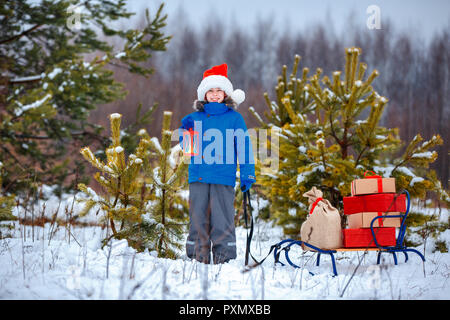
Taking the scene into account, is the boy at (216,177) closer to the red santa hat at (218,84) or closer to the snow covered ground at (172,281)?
the red santa hat at (218,84)

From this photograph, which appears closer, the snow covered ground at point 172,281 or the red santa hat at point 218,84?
the snow covered ground at point 172,281

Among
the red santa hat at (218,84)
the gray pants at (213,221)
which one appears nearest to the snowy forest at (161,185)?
the gray pants at (213,221)

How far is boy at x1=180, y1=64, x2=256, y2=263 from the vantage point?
3523mm

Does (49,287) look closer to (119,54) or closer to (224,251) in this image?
(224,251)

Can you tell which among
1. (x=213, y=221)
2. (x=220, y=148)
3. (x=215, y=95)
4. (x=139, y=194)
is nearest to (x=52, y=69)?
(x=139, y=194)

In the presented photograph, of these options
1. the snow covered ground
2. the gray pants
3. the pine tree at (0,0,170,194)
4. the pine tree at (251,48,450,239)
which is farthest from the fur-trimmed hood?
the pine tree at (0,0,170,194)

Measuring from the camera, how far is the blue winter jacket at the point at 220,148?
3553 mm

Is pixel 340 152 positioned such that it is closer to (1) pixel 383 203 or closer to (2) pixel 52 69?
(1) pixel 383 203

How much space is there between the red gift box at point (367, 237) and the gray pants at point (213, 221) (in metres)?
1.08

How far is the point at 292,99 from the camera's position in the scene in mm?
6711

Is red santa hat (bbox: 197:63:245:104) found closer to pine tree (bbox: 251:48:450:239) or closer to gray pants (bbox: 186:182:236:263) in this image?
gray pants (bbox: 186:182:236:263)

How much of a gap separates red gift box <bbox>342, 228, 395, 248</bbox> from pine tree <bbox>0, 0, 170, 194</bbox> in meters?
5.36
